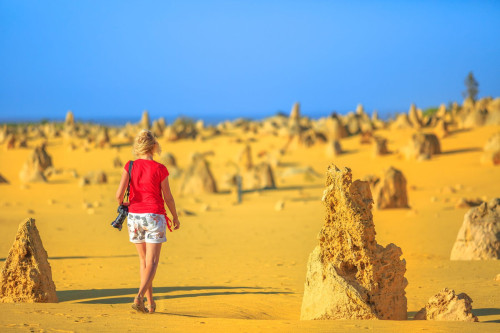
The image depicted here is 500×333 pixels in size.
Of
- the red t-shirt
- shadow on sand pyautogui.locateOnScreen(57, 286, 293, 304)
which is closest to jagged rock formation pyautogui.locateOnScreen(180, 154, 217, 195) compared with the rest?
shadow on sand pyautogui.locateOnScreen(57, 286, 293, 304)

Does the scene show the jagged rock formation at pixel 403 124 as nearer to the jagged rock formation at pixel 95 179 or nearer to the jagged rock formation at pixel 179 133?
the jagged rock formation at pixel 179 133

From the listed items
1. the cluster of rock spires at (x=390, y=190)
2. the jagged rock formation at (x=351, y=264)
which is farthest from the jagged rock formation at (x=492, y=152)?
the jagged rock formation at (x=351, y=264)

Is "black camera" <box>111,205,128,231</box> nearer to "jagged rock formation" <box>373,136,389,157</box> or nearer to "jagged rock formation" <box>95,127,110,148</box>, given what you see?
"jagged rock formation" <box>373,136,389,157</box>

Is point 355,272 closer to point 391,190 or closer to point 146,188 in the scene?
point 146,188

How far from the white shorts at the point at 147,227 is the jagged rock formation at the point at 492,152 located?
2044 cm

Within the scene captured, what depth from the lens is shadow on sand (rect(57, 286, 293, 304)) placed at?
7383mm

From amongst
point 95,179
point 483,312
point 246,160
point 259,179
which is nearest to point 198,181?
point 259,179

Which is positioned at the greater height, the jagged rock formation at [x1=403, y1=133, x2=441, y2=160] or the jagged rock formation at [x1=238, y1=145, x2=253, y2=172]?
the jagged rock formation at [x1=403, y1=133, x2=441, y2=160]

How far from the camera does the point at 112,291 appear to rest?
8039mm

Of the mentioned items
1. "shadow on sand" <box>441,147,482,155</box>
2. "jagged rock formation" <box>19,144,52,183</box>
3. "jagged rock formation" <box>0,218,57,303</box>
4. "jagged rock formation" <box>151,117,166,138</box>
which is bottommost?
"jagged rock formation" <box>0,218,57,303</box>

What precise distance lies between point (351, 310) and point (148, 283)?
5.30ft

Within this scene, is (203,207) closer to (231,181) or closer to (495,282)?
(231,181)

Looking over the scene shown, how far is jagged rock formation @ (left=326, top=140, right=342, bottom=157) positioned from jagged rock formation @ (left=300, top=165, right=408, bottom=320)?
24.4 m

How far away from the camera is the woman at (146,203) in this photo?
18.7 ft
